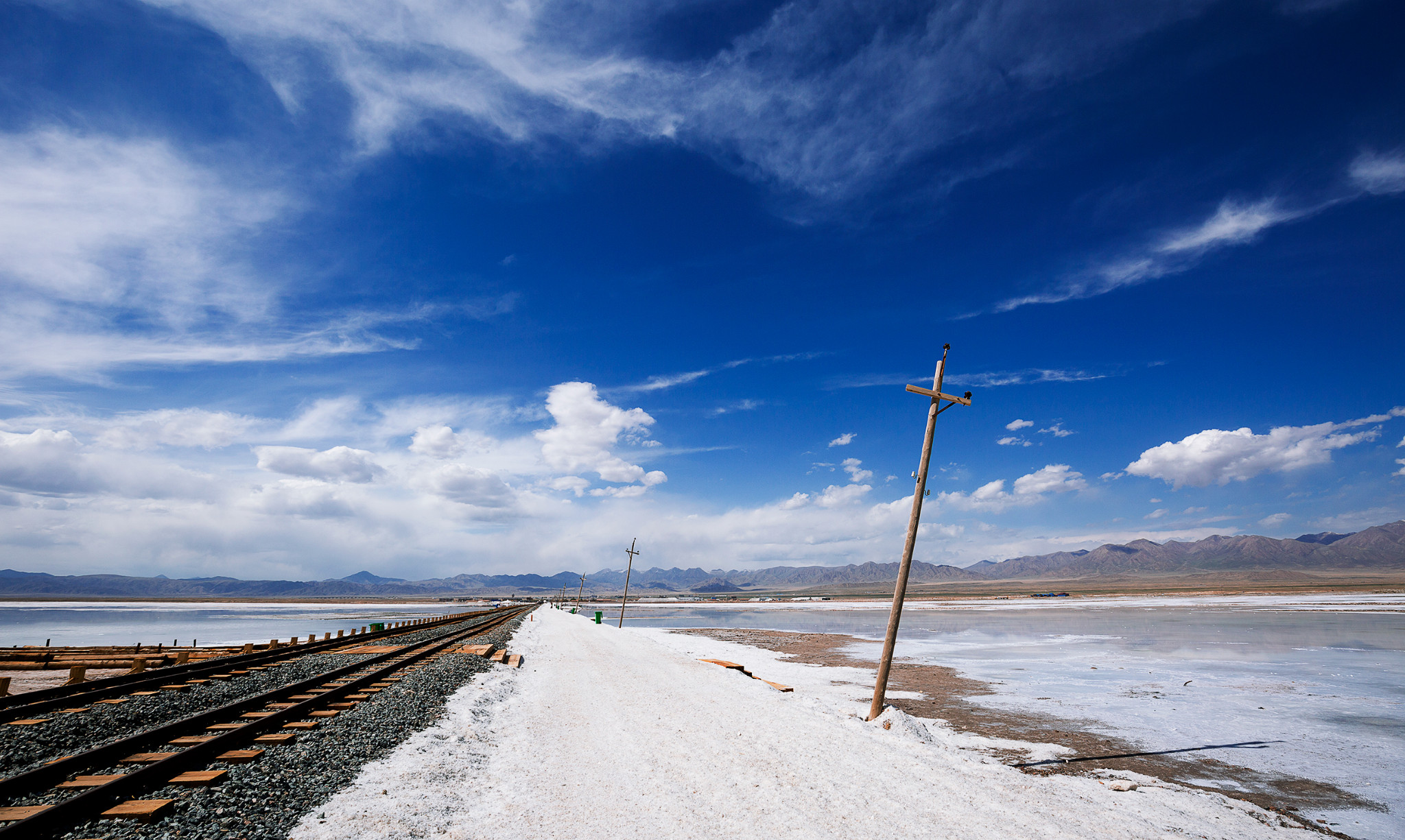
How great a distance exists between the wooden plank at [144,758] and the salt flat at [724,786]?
2531mm

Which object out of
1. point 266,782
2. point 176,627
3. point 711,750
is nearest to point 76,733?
point 266,782

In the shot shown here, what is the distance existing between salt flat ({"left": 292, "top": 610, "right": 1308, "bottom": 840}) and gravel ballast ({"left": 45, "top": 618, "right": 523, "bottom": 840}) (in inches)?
11.2

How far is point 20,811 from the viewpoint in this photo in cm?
549

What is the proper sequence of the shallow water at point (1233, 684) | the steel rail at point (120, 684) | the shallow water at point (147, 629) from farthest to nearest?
the shallow water at point (147, 629) → the shallow water at point (1233, 684) → the steel rail at point (120, 684)

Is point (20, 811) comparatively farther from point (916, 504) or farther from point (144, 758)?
point (916, 504)

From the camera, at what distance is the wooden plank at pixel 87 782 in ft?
20.9

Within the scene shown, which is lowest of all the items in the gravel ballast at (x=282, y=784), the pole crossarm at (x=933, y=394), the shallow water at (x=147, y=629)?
the shallow water at (x=147, y=629)

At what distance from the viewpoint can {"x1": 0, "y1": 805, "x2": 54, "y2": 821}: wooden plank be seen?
5.30 m

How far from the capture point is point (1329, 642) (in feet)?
100

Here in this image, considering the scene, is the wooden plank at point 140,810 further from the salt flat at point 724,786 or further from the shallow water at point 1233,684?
the shallow water at point 1233,684

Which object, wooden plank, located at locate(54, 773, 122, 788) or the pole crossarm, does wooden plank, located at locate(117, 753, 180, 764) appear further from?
the pole crossarm

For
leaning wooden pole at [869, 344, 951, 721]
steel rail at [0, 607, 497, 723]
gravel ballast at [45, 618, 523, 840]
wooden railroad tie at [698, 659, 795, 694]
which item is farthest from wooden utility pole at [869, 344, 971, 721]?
steel rail at [0, 607, 497, 723]

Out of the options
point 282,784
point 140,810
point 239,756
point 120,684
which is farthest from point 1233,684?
point 120,684

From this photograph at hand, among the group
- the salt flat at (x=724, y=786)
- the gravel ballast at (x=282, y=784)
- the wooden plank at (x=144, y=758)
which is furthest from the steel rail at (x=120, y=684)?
the salt flat at (x=724, y=786)
